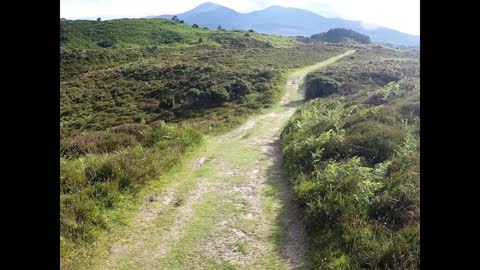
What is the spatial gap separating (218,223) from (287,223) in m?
1.62

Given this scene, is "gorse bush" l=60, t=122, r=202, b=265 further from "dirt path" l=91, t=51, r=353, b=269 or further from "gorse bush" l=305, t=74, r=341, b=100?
"gorse bush" l=305, t=74, r=341, b=100

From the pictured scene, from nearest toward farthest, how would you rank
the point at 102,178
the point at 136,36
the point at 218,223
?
the point at 218,223 < the point at 102,178 < the point at 136,36

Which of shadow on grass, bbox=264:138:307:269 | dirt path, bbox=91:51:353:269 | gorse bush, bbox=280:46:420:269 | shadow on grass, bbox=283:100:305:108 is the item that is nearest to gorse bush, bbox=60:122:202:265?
dirt path, bbox=91:51:353:269

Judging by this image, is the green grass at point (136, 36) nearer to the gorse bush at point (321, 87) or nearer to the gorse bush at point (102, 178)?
the gorse bush at point (321, 87)

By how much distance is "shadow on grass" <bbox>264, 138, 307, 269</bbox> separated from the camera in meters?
8.22

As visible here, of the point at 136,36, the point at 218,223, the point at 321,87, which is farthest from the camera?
the point at 136,36

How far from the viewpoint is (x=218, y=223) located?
966 centimetres

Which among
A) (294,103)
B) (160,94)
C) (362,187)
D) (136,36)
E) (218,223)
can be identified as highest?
(136,36)

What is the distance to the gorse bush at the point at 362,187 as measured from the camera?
7.33 meters

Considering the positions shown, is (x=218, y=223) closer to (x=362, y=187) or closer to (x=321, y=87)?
(x=362, y=187)

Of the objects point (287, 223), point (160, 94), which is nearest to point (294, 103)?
point (160, 94)

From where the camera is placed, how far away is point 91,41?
92562 millimetres
